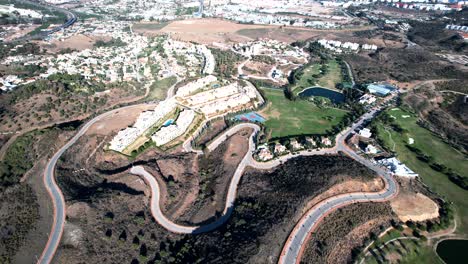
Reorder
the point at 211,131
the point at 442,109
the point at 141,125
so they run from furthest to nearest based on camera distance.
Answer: the point at 442,109, the point at 211,131, the point at 141,125

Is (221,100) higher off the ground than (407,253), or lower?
higher

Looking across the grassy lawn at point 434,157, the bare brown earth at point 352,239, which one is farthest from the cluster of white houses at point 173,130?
the grassy lawn at point 434,157

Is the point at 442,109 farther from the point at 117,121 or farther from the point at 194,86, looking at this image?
the point at 117,121

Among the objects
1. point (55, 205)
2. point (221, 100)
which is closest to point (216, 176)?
point (55, 205)

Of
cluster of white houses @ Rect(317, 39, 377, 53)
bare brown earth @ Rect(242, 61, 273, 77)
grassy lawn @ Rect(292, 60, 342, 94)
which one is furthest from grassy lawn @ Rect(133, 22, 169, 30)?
grassy lawn @ Rect(292, 60, 342, 94)

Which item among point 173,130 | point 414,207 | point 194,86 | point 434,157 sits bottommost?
point 173,130

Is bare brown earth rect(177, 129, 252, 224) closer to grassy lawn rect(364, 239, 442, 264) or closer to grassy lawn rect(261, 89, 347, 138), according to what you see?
grassy lawn rect(261, 89, 347, 138)

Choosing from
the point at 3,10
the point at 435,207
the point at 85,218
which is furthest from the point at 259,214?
the point at 3,10
